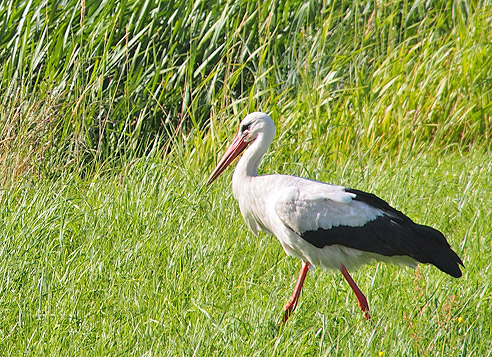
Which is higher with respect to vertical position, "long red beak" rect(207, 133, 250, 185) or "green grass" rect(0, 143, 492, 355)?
"long red beak" rect(207, 133, 250, 185)

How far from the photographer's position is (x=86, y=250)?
441 cm

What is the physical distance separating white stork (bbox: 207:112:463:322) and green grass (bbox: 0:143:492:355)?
17 cm

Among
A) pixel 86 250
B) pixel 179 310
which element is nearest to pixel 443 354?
pixel 179 310

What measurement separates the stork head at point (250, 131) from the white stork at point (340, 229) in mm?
342

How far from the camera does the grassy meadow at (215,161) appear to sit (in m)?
3.74

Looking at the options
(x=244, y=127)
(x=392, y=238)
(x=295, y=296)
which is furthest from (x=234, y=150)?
(x=392, y=238)

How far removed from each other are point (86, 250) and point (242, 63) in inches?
104

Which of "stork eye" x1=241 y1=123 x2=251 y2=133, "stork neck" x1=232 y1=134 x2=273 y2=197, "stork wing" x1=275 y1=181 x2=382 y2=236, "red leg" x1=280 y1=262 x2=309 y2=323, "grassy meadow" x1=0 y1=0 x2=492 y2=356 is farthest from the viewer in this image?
"stork eye" x1=241 y1=123 x2=251 y2=133

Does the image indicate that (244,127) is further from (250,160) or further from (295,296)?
(295,296)

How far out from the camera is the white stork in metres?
3.92

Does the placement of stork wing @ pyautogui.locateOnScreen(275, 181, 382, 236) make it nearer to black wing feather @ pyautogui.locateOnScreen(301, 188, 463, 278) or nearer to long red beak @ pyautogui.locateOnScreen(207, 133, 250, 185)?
black wing feather @ pyautogui.locateOnScreen(301, 188, 463, 278)

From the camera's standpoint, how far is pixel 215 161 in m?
5.79

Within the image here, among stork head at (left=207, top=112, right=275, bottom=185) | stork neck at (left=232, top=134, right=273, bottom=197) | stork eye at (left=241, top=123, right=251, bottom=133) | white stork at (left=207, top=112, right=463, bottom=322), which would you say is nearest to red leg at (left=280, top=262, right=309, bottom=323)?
white stork at (left=207, top=112, right=463, bottom=322)

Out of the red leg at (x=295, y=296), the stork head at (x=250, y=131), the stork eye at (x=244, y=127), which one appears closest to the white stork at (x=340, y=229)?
the red leg at (x=295, y=296)
